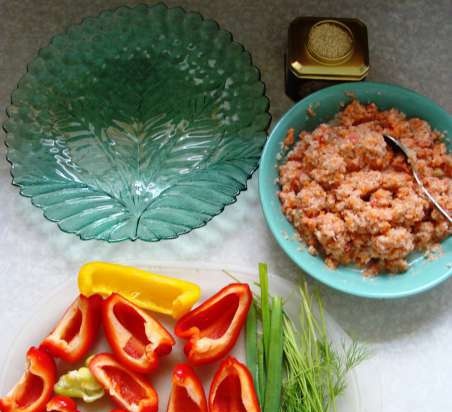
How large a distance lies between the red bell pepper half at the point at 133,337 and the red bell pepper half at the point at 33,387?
0.40ft

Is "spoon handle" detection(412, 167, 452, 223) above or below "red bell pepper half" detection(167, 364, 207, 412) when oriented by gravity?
above

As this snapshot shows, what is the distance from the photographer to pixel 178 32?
4.95ft

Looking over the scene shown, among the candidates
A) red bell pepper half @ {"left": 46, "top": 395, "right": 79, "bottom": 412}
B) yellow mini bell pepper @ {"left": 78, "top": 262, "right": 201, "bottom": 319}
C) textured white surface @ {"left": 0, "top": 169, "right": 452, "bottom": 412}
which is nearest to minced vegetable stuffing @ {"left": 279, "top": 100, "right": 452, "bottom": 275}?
textured white surface @ {"left": 0, "top": 169, "right": 452, "bottom": 412}

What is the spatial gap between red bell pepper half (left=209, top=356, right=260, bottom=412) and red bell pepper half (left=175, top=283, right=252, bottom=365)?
0.03 metres

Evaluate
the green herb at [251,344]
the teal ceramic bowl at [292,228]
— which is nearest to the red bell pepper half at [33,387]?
the green herb at [251,344]

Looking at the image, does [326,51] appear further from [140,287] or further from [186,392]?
[186,392]

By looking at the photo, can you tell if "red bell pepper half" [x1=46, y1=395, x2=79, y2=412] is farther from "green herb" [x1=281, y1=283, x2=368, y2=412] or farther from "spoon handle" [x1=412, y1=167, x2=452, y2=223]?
"spoon handle" [x1=412, y1=167, x2=452, y2=223]

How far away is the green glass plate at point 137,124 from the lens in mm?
1416

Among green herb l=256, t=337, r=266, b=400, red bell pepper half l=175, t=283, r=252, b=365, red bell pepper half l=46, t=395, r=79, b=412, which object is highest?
red bell pepper half l=175, t=283, r=252, b=365

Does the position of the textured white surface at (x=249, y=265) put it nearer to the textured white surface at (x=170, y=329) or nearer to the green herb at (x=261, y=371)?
the textured white surface at (x=170, y=329)

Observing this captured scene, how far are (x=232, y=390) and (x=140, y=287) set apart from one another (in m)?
0.25

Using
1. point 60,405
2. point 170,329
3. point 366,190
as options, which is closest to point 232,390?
point 170,329

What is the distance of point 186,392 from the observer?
1.33 meters

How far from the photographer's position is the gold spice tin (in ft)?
4.55
